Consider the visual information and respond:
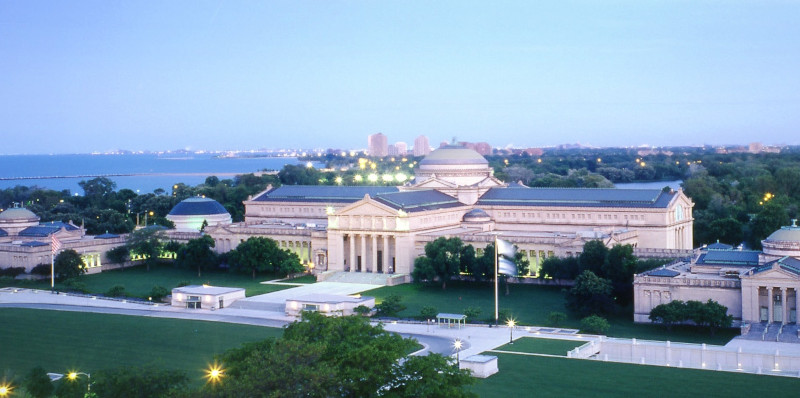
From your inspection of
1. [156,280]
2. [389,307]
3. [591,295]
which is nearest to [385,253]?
[389,307]

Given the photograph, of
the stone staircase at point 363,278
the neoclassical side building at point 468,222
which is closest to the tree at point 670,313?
the neoclassical side building at point 468,222

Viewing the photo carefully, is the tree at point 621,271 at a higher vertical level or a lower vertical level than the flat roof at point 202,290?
higher

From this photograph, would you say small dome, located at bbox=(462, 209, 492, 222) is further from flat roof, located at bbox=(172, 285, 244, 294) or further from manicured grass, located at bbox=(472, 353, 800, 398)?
manicured grass, located at bbox=(472, 353, 800, 398)

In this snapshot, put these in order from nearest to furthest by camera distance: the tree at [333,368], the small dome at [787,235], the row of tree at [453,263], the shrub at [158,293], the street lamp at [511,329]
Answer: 1. the tree at [333,368]
2. the street lamp at [511,329]
3. the small dome at [787,235]
4. the shrub at [158,293]
5. the row of tree at [453,263]

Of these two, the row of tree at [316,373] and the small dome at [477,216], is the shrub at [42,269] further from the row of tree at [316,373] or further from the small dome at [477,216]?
the row of tree at [316,373]

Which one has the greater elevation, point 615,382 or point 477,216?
point 477,216

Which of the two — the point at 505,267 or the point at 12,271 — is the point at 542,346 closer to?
the point at 505,267

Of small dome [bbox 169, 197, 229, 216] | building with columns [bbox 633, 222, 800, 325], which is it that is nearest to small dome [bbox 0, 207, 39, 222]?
small dome [bbox 169, 197, 229, 216]
